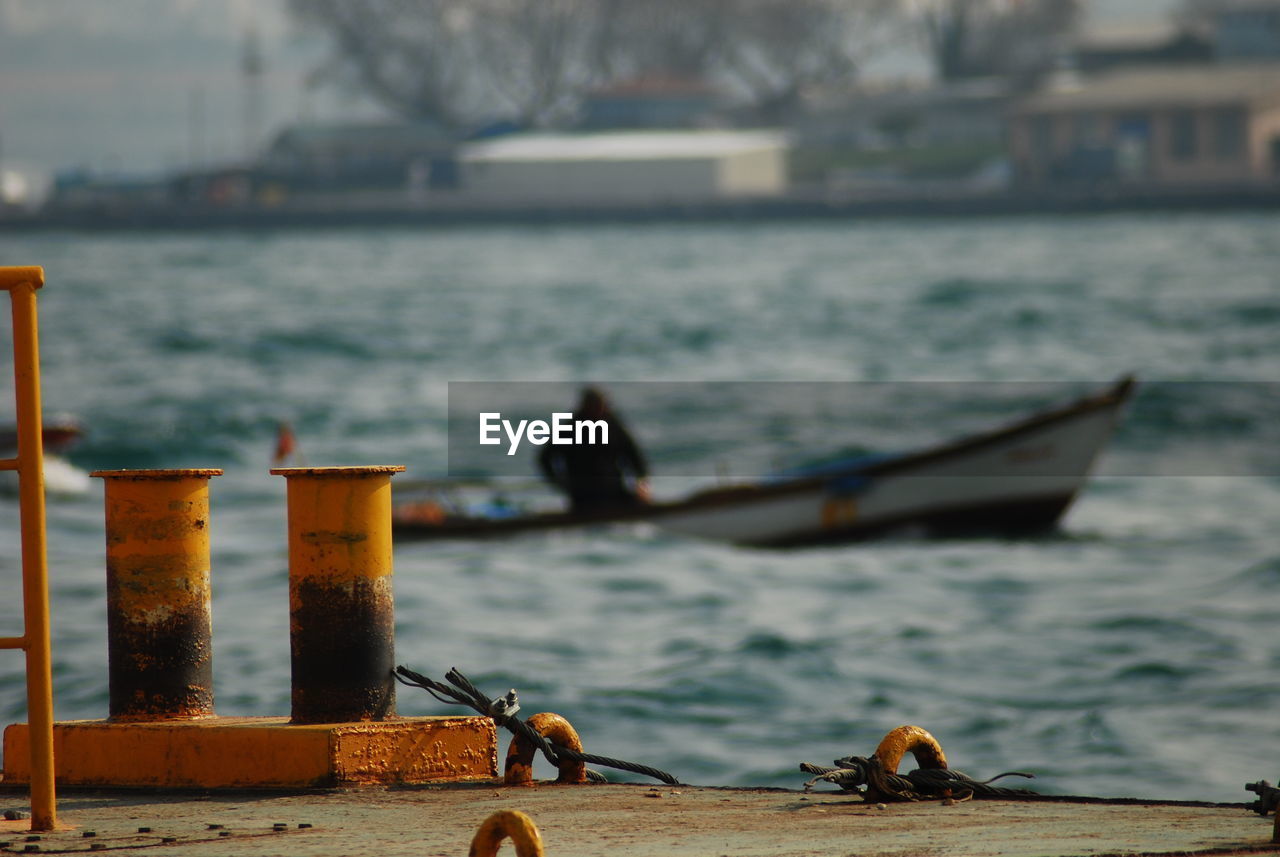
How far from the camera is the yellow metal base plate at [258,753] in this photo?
17.8 feet

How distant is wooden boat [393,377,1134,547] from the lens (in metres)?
17.1

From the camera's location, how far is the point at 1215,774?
9867mm

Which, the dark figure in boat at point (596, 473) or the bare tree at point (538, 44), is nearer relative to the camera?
the dark figure in boat at point (596, 473)

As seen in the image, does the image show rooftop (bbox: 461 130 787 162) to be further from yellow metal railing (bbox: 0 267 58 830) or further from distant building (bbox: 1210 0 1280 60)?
yellow metal railing (bbox: 0 267 58 830)

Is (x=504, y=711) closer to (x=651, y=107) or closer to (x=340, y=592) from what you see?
(x=340, y=592)

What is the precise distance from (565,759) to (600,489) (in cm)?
1061

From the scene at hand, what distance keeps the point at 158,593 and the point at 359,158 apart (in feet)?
325

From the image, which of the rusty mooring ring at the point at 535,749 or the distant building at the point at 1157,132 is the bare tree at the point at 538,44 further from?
the rusty mooring ring at the point at 535,749

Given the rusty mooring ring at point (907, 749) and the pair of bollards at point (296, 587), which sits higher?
the pair of bollards at point (296, 587)

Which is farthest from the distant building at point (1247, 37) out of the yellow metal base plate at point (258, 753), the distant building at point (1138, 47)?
the yellow metal base plate at point (258, 753)

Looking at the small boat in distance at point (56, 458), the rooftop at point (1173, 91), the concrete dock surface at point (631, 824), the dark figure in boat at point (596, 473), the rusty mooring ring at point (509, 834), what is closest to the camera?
the rusty mooring ring at point (509, 834)

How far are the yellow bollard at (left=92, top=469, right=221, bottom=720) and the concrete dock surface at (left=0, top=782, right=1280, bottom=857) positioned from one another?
1.05 feet

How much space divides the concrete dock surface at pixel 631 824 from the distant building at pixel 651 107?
104 meters

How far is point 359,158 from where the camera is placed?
102 meters
